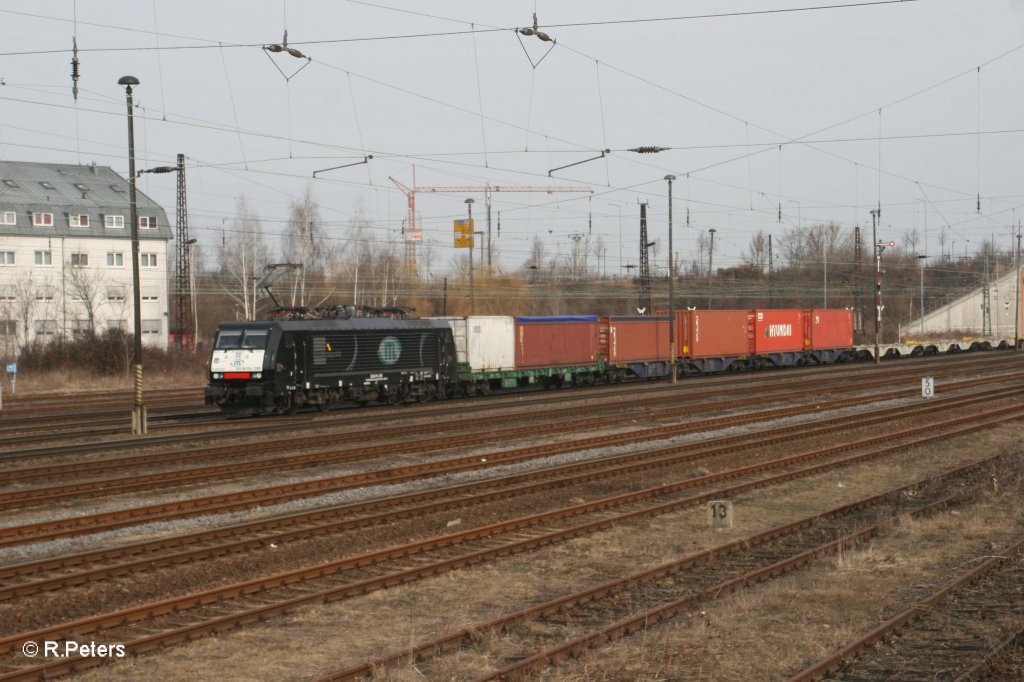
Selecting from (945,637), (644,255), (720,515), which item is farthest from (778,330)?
(945,637)

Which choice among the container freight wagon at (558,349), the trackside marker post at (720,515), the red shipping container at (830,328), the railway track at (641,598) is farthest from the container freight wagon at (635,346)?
the trackside marker post at (720,515)

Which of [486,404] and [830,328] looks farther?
[830,328]

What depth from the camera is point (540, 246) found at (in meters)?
116

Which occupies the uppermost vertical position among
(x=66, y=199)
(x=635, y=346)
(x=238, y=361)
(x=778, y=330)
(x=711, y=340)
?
(x=66, y=199)

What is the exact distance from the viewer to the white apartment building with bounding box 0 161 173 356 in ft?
204

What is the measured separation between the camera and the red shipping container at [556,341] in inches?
1491

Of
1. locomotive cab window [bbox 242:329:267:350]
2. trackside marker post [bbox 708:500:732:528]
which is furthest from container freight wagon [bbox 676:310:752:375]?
trackside marker post [bbox 708:500:732:528]

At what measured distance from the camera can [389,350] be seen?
3141 centimetres

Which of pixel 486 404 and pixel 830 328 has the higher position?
pixel 830 328

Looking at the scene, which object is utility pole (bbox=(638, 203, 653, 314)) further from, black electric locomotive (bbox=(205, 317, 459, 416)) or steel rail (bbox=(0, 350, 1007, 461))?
black electric locomotive (bbox=(205, 317, 459, 416))

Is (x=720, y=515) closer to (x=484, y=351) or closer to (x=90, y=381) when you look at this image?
(x=484, y=351)

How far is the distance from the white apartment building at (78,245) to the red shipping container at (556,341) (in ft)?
104

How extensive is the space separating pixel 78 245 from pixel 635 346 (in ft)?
141

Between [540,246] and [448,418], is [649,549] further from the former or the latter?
[540,246]
